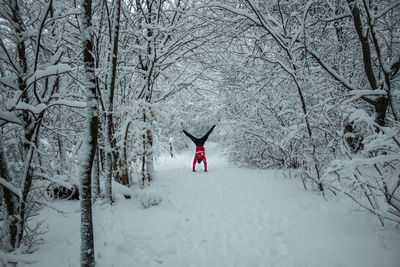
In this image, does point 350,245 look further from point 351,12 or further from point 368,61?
point 351,12

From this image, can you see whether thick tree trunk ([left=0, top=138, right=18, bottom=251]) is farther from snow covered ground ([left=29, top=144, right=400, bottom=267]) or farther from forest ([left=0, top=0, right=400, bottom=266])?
snow covered ground ([left=29, top=144, right=400, bottom=267])

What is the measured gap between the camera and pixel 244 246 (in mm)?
2785

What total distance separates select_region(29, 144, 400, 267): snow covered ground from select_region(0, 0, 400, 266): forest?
359 mm

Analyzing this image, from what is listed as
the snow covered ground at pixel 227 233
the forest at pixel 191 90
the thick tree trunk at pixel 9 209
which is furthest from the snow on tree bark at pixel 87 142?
the thick tree trunk at pixel 9 209

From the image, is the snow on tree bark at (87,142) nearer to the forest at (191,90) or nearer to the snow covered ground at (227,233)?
the forest at (191,90)

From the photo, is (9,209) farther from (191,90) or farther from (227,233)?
(191,90)

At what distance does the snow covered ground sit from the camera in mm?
2387

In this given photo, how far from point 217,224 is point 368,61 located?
3.73 m

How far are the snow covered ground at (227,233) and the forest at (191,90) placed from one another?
359 mm

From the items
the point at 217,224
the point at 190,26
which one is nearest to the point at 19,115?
the point at 217,224

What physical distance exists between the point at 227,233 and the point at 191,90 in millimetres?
5193

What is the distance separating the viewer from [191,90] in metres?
7.04

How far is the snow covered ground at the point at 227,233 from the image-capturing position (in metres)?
2.39

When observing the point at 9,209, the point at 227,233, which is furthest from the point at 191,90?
the point at 9,209
